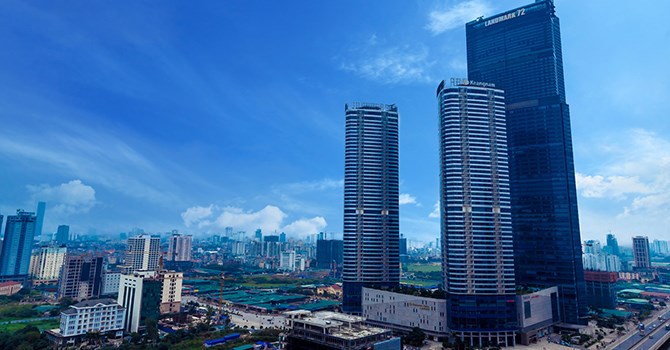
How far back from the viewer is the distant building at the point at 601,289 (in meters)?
93.6

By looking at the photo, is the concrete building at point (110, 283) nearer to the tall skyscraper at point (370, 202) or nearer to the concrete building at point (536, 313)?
the tall skyscraper at point (370, 202)

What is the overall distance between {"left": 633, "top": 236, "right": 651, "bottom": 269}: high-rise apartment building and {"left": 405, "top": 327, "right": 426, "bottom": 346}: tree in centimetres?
15854

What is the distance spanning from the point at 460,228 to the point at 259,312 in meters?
52.2

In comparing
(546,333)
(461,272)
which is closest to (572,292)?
(546,333)

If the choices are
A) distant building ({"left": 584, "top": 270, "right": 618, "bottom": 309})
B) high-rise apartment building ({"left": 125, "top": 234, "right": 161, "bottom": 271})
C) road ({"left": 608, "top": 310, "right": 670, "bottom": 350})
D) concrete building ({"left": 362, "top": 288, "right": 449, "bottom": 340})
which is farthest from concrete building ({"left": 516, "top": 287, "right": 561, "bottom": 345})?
high-rise apartment building ({"left": 125, "top": 234, "right": 161, "bottom": 271})

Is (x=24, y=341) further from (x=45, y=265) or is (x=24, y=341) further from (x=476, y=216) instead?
(x=45, y=265)

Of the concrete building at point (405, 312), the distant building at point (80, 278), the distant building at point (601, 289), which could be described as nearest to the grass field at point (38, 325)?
the distant building at point (80, 278)

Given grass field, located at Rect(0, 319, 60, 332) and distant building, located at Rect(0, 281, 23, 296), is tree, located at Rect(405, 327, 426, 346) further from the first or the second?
distant building, located at Rect(0, 281, 23, 296)

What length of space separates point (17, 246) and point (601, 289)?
174m

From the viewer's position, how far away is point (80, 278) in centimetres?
10412

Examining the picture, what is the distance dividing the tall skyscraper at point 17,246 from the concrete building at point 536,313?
14768cm

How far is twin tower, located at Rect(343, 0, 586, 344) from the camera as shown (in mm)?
63531

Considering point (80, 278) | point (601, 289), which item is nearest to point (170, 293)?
point (80, 278)

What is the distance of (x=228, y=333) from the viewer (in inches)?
2539
